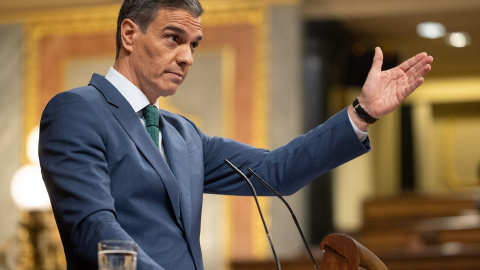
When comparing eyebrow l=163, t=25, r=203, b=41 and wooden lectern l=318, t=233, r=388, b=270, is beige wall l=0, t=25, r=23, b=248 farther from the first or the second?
wooden lectern l=318, t=233, r=388, b=270

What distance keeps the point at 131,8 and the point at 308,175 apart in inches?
21.9

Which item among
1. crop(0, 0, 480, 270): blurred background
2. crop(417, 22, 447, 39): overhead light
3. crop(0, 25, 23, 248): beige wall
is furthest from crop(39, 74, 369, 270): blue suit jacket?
crop(417, 22, 447, 39): overhead light

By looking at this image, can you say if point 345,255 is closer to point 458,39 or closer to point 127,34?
point 127,34

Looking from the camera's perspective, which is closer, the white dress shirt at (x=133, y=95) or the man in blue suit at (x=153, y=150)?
the man in blue suit at (x=153, y=150)

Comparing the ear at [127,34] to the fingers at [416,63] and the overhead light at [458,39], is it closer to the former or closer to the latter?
the fingers at [416,63]

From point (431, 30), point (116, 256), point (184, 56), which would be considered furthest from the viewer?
point (431, 30)

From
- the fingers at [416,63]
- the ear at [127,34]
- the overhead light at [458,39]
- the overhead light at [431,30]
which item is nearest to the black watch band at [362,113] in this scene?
the fingers at [416,63]

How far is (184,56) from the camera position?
1.82 metres

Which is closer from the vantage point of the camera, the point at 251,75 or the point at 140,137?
the point at 140,137

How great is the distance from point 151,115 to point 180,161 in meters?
0.12

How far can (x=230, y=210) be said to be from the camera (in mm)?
8102

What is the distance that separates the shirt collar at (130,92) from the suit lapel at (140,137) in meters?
0.03

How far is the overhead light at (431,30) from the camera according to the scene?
9187mm

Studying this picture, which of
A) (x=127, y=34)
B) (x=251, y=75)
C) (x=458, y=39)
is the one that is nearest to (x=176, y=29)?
(x=127, y=34)
